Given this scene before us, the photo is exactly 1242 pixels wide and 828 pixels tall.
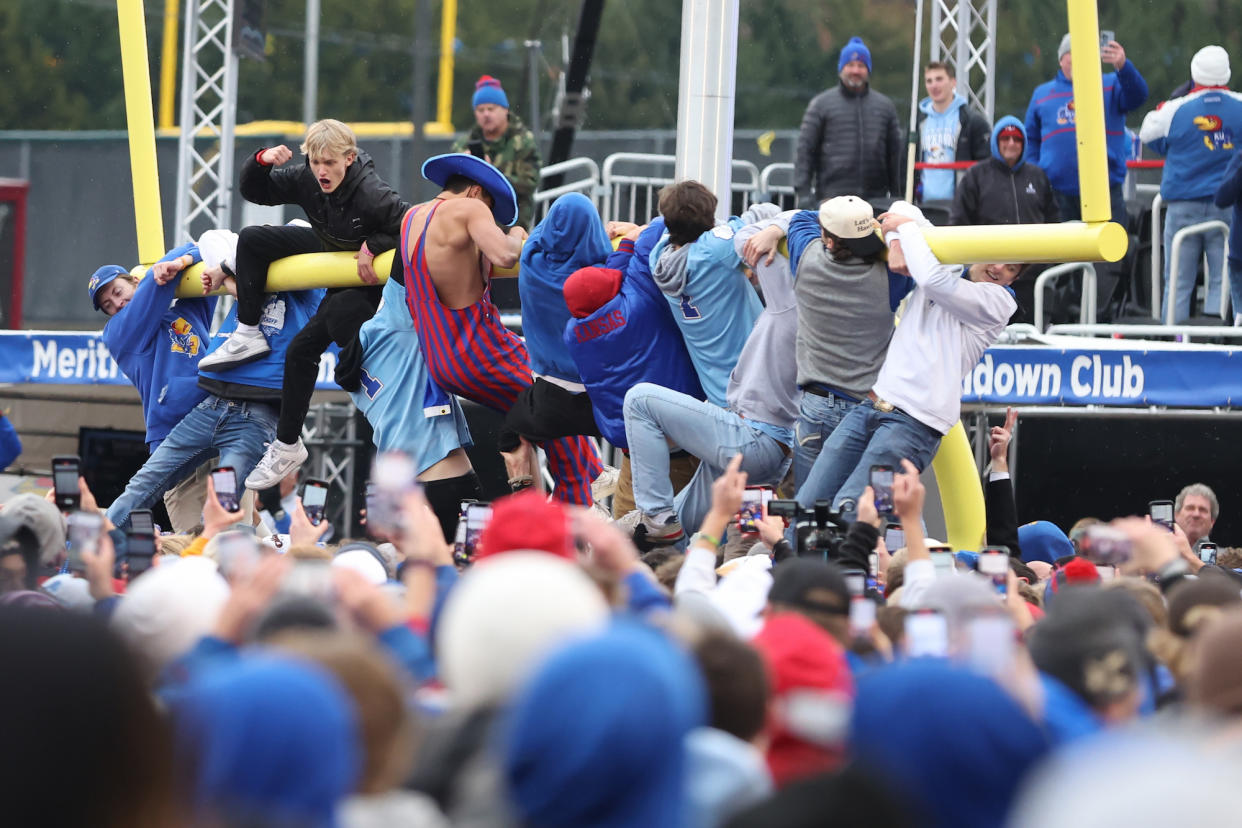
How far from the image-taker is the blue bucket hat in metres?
6.80

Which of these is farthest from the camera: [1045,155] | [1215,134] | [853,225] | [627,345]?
[1045,155]

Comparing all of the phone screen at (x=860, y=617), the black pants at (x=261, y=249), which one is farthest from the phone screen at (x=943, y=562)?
the black pants at (x=261, y=249)

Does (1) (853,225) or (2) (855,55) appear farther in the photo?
(2) (855,55)

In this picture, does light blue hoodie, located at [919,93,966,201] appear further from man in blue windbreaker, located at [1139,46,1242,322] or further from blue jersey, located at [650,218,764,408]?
blue jersey, located at [650,218,764,408]

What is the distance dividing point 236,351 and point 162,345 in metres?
0.62

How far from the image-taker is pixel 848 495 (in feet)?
20.2

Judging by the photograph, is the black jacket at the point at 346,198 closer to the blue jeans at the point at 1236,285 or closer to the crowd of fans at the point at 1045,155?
the crowd of fans at the point at 1045,155

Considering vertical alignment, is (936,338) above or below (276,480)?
above

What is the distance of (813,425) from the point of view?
21.1ft

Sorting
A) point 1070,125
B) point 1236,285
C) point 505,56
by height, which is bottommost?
point 1236,285

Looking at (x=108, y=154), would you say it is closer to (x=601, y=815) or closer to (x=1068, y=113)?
(x=1068, y=113)

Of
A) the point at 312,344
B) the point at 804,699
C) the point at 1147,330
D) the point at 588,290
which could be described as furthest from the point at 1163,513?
the point at 1147,330

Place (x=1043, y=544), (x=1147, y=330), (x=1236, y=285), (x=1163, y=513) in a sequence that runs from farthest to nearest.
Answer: (x=1236, y=285), (x=1147, y=330), (x=1043, y=544), (x=1163, y=513)

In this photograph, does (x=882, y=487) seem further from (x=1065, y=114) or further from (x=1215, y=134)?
(x=1065, y=114)
